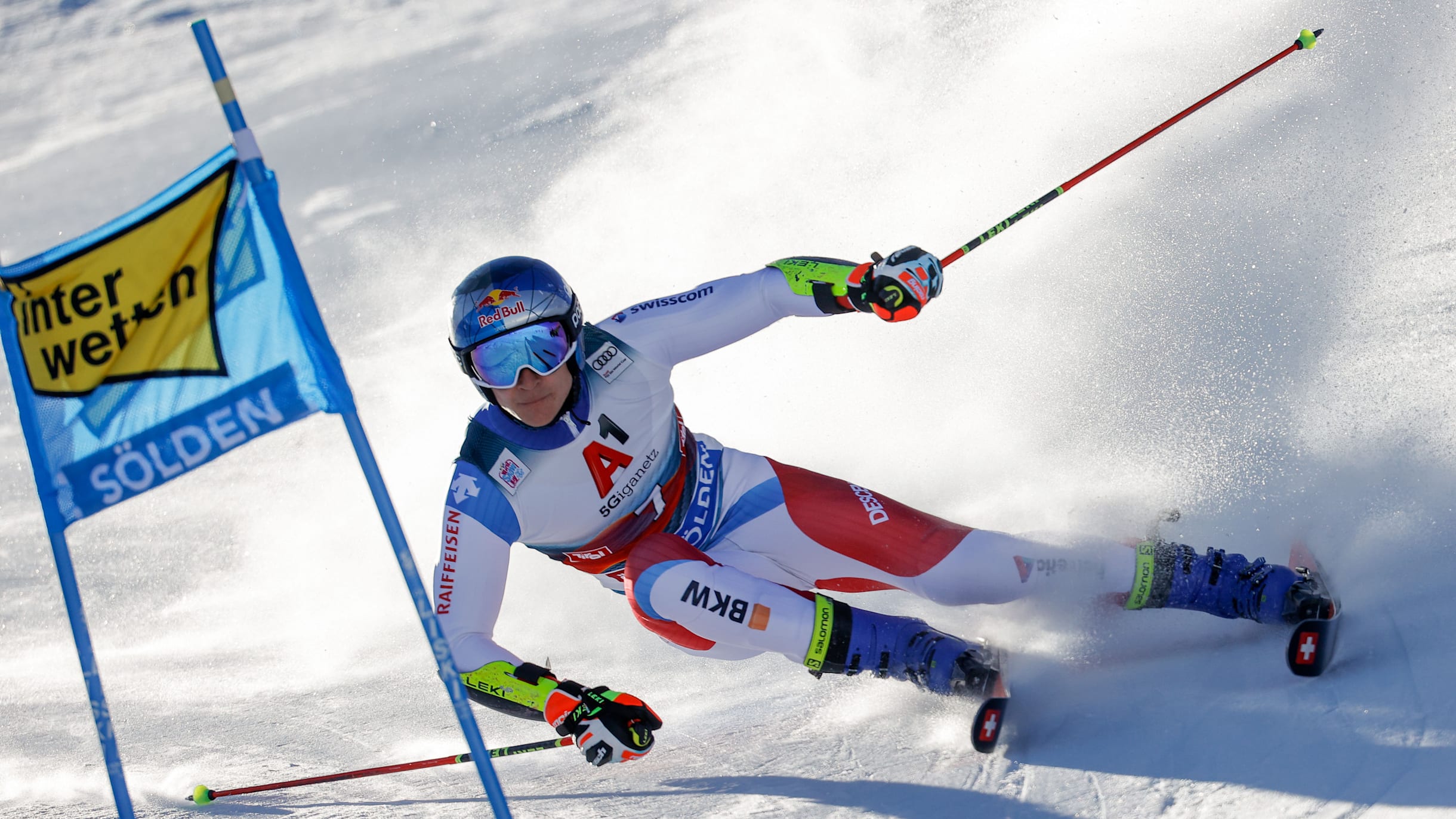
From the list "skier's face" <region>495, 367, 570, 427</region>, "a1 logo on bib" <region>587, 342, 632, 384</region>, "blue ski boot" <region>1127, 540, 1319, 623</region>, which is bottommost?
"blue ski boot" <region>1127, 540, 1319, 623</region>

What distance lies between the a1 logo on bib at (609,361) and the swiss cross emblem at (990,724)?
60.7 inches

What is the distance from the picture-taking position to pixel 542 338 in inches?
152

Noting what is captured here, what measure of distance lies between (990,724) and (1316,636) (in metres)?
0.92

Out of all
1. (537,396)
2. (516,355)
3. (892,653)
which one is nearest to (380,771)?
(537,396)

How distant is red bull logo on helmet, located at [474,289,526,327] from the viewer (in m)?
3.82

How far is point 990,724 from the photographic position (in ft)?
12.2

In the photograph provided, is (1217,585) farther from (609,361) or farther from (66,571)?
(66,571)

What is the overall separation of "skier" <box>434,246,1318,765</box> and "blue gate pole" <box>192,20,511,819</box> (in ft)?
1.56

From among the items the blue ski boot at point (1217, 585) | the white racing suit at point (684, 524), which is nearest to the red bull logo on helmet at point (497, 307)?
the white racing suit at point (684, 524)

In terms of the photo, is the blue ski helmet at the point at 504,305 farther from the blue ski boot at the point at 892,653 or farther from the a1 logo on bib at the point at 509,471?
the blue ski boot at the point at 892,653

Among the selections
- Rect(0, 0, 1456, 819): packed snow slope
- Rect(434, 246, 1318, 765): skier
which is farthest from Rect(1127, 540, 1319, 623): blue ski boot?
Rect(0, 0, 1456, 819): packed snow slope

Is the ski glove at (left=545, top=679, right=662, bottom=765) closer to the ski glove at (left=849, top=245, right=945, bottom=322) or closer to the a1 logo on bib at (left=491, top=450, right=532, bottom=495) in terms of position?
the a1 logo on bib at (left=491, top=450, right=532, bottom=495)

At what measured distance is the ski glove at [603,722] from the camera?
3.54 m

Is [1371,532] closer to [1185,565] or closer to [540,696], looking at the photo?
[1185,565]
